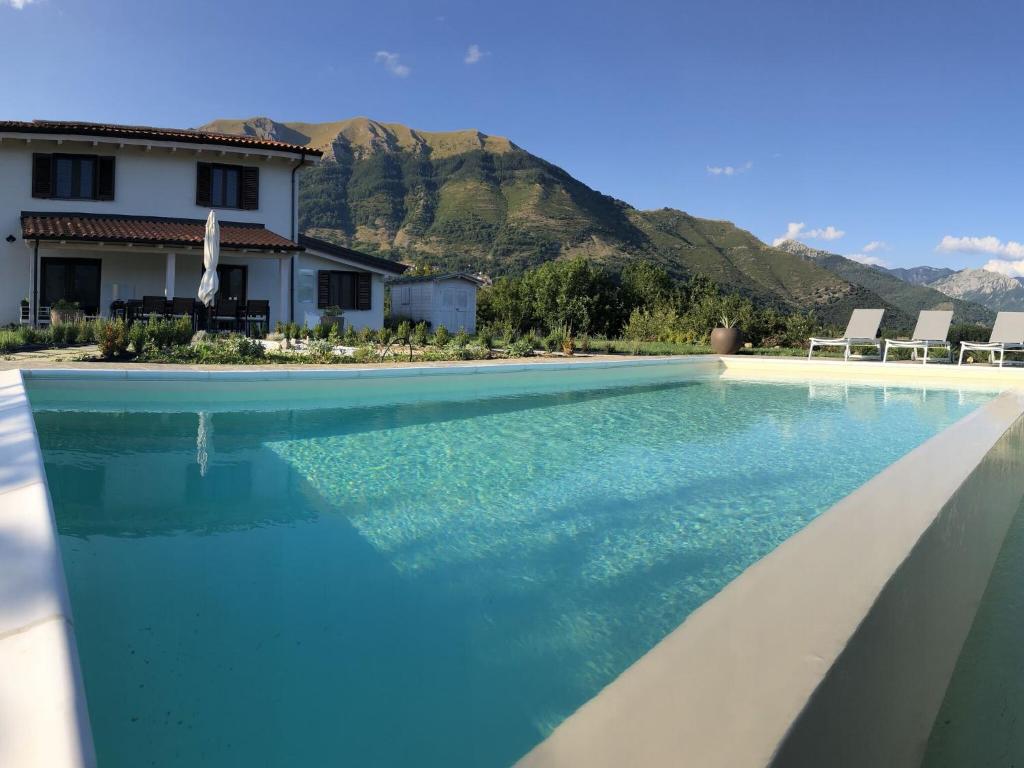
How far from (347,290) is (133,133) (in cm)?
647

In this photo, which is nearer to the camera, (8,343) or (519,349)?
(8,343)

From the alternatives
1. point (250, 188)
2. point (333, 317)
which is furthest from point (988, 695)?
point (250, 188)

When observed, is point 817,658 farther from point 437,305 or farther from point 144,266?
point 437,305

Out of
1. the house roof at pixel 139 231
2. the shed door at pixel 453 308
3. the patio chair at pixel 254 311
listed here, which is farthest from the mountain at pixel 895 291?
the patio chair at pixel 254 311

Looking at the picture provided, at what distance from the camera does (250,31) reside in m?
26.5

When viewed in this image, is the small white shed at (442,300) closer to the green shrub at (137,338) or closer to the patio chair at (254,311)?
the patio chair at (254,311)

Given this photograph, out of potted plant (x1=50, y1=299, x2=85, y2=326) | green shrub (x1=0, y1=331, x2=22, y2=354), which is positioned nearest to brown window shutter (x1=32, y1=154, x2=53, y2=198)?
potted plant (x1=50, y1=299, x2=85, y2=326)

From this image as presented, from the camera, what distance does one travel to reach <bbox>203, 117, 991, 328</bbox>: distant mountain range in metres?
58.8

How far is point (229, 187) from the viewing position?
61.0 feet

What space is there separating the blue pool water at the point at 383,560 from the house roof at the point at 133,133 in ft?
38.8

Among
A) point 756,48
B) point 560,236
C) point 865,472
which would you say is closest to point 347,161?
point 560,236

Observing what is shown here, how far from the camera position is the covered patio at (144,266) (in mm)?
15320

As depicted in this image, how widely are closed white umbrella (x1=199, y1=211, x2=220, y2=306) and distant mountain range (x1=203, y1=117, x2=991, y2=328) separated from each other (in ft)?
127

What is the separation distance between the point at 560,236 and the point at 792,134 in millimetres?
25562
